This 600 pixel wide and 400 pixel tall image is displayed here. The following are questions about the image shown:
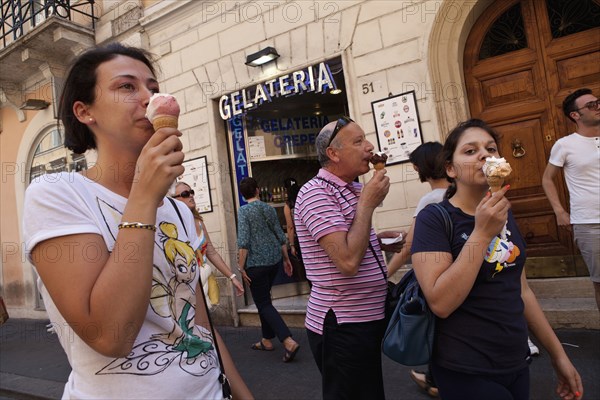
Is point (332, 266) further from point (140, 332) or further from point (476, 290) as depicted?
point (140, 332)

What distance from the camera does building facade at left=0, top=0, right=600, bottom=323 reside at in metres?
4.78

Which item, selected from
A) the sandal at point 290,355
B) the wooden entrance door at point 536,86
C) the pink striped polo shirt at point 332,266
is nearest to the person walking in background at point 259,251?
the sandal at point 290,355

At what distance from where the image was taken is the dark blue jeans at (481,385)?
1.66 meters

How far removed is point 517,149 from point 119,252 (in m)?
5.06

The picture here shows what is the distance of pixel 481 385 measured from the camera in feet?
5.46

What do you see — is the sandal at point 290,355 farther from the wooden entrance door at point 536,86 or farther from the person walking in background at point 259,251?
the wooden entrance door at point 536,86

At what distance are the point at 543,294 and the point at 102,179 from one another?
4.92 m

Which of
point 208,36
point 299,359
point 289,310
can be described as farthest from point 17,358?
point 208,36

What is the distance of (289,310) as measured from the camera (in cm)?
609

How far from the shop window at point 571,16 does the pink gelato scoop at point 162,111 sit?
5.23 metres

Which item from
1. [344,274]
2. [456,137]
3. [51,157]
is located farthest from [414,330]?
[51,157]

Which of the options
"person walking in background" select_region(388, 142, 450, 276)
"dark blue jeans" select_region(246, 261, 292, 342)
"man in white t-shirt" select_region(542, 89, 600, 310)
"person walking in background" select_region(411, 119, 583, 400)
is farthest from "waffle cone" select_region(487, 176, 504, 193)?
"dark blue jeans" select_region(246, 261, 292, 342)

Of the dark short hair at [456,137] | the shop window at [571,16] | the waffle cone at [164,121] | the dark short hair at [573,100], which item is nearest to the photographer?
the waffle cone at [164,121]

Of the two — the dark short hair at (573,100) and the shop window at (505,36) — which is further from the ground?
the shop window at (505,36)
